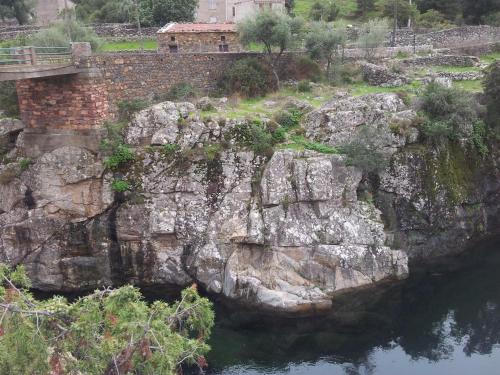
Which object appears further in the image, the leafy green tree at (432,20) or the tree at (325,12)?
the tree at (325,12)

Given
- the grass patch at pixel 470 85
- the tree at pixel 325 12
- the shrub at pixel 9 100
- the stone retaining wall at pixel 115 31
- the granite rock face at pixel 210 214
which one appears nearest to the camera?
the granite rock face at pixel 210 214

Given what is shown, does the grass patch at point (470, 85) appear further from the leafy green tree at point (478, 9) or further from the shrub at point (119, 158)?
the leafy green tree at point (478, 9)

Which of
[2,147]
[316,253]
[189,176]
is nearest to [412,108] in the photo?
[316,253]

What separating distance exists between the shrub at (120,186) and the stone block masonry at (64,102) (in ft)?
8.39

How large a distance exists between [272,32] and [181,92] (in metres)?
6.16

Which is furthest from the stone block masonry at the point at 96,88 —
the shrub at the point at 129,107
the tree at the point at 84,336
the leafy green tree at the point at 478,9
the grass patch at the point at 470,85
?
the leafy green tree at the point at 478,9

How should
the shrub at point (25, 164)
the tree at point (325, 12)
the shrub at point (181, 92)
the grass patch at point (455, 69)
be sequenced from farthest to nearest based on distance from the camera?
the tree at point (325, 12)
the grass patch at point (455, 69)
the shrub at point (181, 92)
the shrub at point (25, 164)

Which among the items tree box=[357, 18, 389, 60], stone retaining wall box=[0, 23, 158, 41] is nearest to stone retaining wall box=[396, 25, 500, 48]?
tree box=[357, 18, 389, 60]

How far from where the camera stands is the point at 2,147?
918 inches

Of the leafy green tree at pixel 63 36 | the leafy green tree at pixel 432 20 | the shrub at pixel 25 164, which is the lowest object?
the shrub at pixel 25 164

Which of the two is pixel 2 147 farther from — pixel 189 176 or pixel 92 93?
pixel 189 176

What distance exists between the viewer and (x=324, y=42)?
96.5 ft

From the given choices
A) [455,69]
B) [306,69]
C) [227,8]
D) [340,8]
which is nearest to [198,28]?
[306,69]

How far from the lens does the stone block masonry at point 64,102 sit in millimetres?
21938
